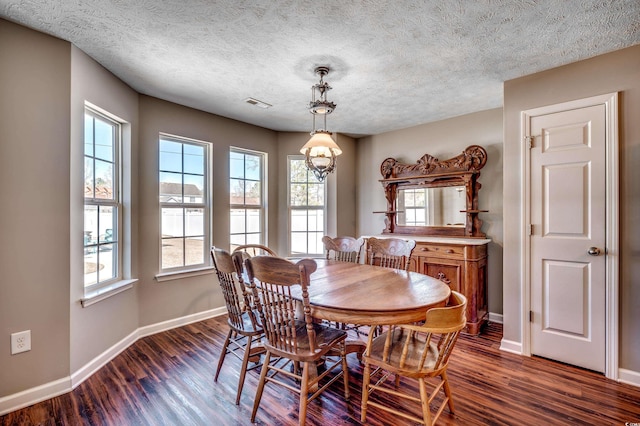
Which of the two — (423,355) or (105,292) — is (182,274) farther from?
(423,355)

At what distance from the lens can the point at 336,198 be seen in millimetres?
4695

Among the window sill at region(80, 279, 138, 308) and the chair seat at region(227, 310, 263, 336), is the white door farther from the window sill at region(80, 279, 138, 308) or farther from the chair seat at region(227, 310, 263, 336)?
the window sill at region(80, 279, 138, 308)

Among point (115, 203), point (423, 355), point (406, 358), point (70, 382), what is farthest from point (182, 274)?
point (423, 355)

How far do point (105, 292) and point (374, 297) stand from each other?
7.62 ft

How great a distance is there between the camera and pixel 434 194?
402 cm

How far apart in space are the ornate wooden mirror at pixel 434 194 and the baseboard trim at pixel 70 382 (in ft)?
10.8

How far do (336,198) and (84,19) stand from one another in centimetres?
344

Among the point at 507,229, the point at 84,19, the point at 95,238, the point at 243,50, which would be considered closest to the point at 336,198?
the point at 507,229

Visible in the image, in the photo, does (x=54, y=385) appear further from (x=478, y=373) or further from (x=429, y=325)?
(x=478, y=373)

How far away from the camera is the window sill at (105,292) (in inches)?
93.9

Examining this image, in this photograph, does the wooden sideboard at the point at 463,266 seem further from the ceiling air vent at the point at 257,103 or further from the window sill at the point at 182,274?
the window sill at the point at 182,274

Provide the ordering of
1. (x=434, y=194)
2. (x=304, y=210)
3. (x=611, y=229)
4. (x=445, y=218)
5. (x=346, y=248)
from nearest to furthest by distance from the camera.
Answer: (x=611, y=229)
(x=346, y=248)
(x=445, y=218)
(x=434, y=194)
(x=304, y=210)

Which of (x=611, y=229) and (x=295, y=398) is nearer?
(x=295, y=398)

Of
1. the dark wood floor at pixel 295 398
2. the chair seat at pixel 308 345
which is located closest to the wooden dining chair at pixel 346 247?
the dark wood floor at pixel 295 398
